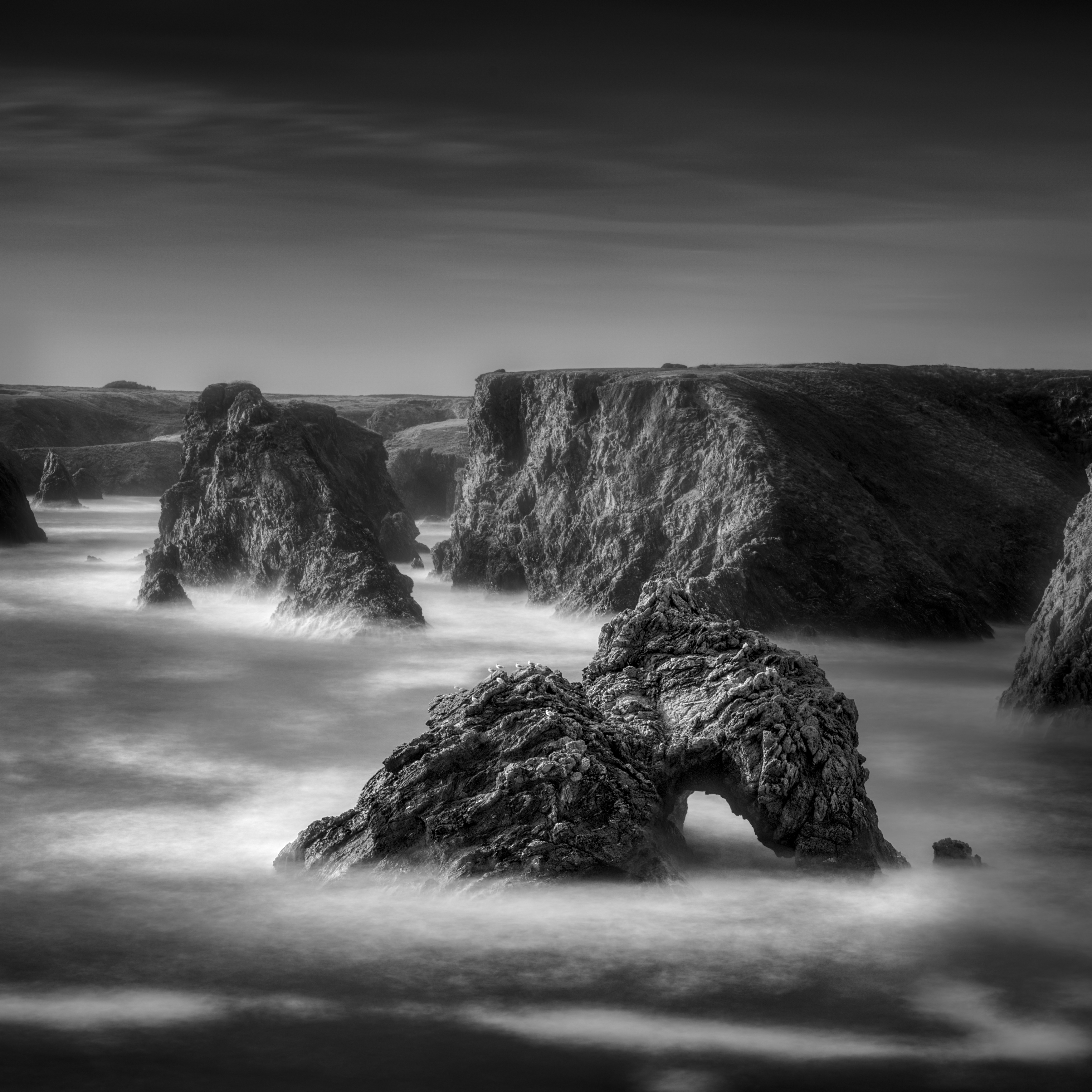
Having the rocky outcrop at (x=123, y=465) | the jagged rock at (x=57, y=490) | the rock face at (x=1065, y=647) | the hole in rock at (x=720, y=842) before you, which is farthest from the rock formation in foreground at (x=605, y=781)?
the rocky outcrop at (x=123, y=465)

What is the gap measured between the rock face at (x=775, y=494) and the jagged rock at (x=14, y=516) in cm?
2456

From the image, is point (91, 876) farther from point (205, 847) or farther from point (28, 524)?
point (28, 524)

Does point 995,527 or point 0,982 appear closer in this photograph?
point 0,982

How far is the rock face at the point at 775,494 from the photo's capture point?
4428 centimetres

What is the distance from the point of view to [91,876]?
20.2 m

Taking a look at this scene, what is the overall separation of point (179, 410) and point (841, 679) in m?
123

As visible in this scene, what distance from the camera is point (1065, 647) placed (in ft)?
97.7

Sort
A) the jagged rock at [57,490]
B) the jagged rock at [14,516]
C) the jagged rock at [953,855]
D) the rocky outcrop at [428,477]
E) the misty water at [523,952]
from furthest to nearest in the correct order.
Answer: the jagged rock at [57,490]
the rocky outcrop at [428,477]
the jagged rock at [14,516]
the jagged rock at [953,855]
the misty water at [523,952]

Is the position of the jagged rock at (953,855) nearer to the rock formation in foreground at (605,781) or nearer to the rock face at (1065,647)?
the rock formation in foreground at (605,781)

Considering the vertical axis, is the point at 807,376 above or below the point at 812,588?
above

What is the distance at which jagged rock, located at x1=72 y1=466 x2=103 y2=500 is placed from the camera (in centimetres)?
9700

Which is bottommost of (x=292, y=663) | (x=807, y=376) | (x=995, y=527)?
(x=292, y=663)

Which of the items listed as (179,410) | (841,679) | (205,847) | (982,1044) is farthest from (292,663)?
(179,410)

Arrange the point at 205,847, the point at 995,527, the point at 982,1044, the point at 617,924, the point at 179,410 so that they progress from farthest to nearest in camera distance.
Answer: the point at 179,410, the point at 995,527, the point at 205,847, the point at 617,924, the point at 982,1044
